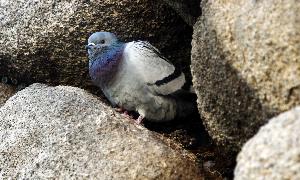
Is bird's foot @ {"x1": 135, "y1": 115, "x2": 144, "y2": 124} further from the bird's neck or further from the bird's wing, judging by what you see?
the bird's neck

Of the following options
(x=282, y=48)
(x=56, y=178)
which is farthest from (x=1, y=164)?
(x=282, y=48)

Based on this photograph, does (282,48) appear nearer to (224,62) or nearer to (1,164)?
(224,62)

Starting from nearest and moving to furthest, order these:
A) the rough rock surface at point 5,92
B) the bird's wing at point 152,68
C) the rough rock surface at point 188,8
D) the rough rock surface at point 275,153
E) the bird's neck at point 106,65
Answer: the rough rock surface at point 275,153
the rough rock surface at point 188,8
the bird's wing at point 152,68
the bird's neck at point 106,65
the rough rock surface at point 5,92

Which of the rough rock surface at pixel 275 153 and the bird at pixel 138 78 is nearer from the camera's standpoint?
the rough rock surface at pixel 275 153

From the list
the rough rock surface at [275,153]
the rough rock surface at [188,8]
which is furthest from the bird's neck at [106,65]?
the rough rock surface at [275,153]

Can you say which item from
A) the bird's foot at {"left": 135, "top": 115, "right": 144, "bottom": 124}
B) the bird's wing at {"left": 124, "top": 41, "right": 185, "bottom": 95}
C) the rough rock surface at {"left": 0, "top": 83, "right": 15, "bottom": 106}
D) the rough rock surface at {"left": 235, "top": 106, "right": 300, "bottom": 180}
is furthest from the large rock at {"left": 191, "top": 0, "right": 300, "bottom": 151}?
the rough rock surface at {"left": 0, "top": 83, "right": 15, "bottom": 106}

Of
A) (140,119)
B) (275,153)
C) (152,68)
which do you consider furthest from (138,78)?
(275,153)

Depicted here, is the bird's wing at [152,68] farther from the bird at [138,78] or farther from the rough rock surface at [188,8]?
the rough rock surface at [188,8]
